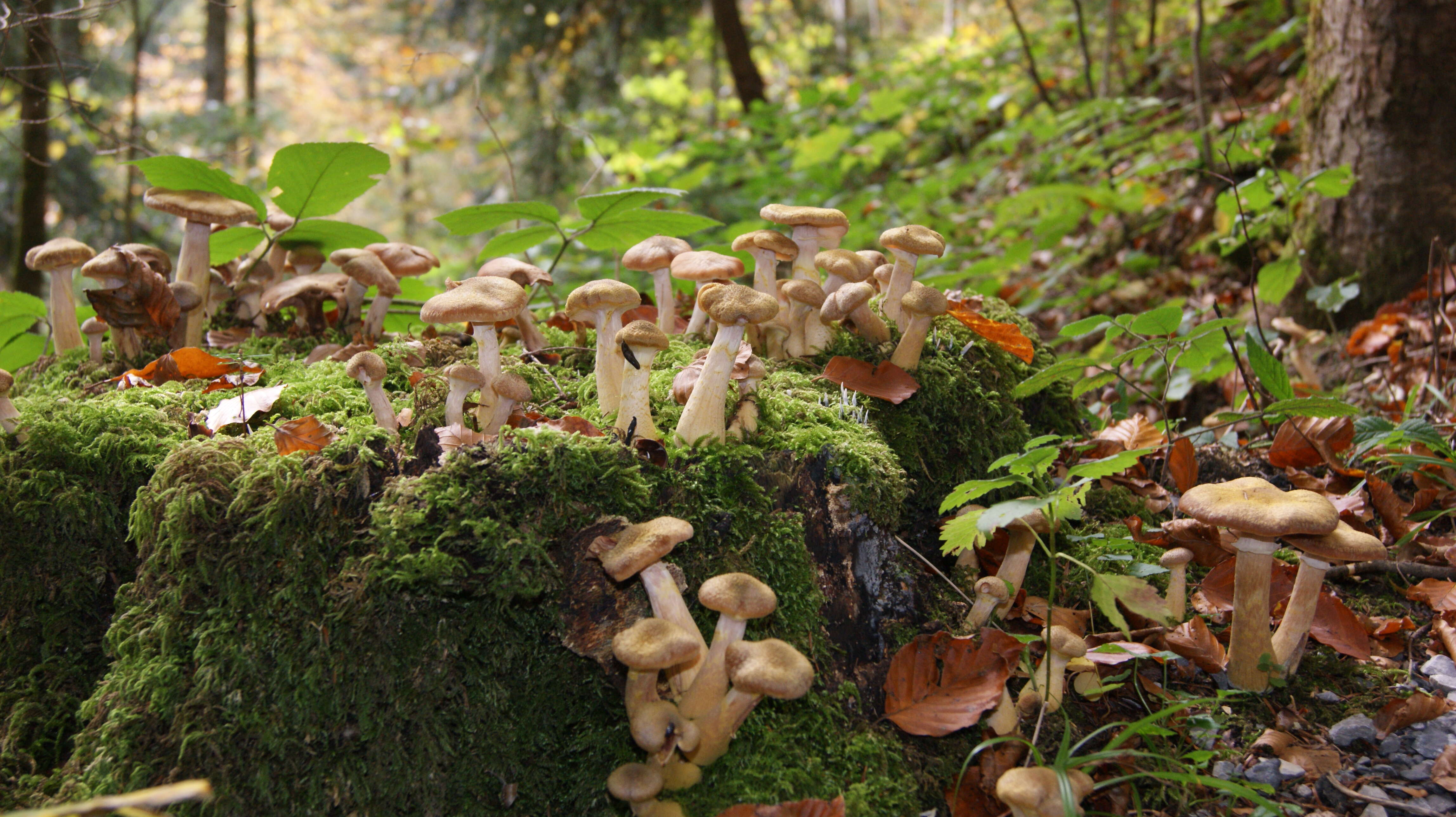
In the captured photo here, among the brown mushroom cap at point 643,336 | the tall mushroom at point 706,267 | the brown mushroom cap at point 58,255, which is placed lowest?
the brown mushroom cap at point 58,255

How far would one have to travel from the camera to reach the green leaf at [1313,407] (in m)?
2.86

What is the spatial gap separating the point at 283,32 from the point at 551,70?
20546mm

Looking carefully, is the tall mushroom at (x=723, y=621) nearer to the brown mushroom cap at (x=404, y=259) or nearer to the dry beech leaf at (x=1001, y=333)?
the dry beech leaf at (x=1001, y=333)

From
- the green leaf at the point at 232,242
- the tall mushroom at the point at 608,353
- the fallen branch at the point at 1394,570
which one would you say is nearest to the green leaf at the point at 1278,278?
the fallen branch at the point at 1394,570

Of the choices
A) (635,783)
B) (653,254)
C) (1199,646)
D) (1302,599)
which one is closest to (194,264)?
(653,254)

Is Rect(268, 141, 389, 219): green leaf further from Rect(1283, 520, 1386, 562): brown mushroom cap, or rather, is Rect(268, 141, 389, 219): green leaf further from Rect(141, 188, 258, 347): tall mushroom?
Rect(1283, 520, 1386, 562): brown mushroom cap

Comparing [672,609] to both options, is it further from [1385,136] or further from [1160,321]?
[1385,136]

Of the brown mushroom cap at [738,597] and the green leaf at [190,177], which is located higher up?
the green leaf at [190,177]

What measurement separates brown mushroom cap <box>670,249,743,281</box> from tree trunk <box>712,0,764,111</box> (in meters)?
8.30

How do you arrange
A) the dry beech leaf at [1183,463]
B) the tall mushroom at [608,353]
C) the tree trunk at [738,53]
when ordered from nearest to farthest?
the tall mushroom at [608,353] < the dry beech leaf at [1183,463] < the tree trunk at [738,53]

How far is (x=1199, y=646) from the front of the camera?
2.61 metres

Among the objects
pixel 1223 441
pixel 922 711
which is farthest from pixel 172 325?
pixel 1223 441

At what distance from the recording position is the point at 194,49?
2250cm

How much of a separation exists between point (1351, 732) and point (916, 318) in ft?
6.07
